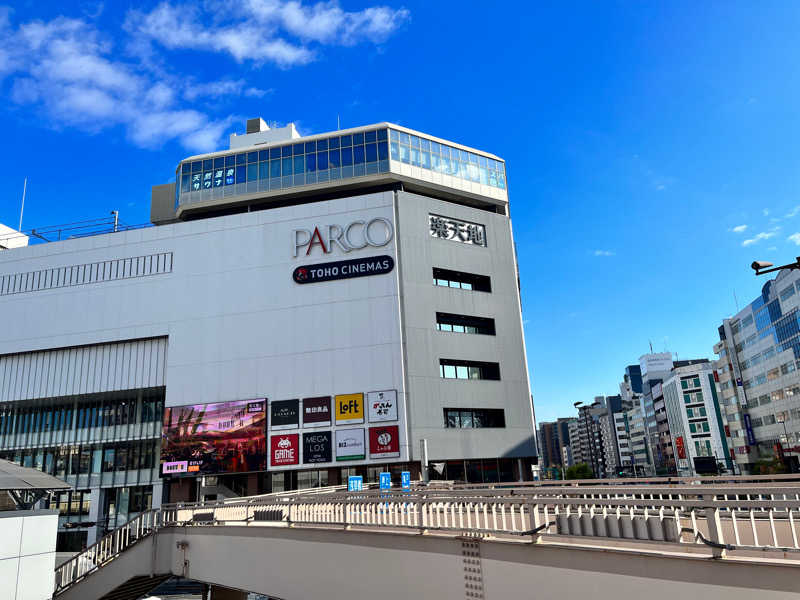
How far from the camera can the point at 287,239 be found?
50656mm

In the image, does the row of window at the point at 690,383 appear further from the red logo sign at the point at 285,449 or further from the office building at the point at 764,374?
the red logo sign at the point at 285,449

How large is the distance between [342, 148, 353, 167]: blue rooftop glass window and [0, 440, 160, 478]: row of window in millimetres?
30112

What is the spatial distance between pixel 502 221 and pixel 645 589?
4789cm

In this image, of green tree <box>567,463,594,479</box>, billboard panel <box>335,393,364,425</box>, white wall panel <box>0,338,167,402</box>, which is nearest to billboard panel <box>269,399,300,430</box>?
billboard panel <box>335,393,364,425</box>

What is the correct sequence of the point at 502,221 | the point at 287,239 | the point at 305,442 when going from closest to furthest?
the point at 305,442, the point at 287,239, the point at 502,221

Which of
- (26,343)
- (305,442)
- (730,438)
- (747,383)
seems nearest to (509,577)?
(305,442)

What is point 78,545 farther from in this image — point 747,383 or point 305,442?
point 747,383

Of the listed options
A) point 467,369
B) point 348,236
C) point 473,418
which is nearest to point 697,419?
point 473,418

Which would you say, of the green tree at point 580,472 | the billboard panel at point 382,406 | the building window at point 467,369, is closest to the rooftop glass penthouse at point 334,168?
the building window at point 467,369

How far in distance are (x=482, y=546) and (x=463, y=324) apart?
1557 inches

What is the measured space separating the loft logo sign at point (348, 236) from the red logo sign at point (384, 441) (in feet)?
49.3

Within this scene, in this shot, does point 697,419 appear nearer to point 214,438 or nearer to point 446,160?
point 446,160

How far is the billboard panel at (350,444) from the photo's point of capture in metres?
44.4

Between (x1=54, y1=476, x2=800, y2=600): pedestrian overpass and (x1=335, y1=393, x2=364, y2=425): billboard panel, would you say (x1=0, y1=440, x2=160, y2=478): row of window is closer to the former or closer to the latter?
(x1=335, y1=393, x2=364, y2=425): billboard panel
